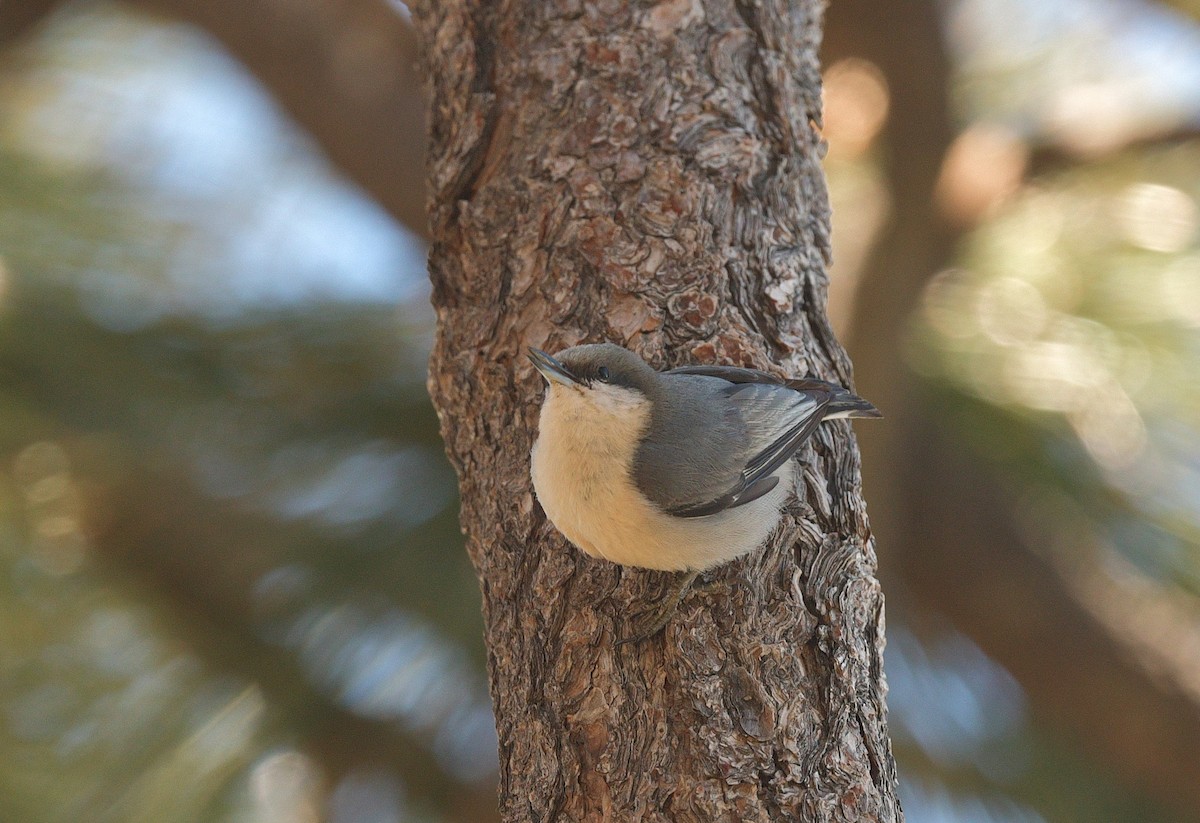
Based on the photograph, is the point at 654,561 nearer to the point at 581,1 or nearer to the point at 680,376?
the point at 680,376

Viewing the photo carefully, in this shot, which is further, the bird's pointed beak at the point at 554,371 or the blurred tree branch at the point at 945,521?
the blurred tree branch at the point at 945,521

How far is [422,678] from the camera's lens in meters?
2.84

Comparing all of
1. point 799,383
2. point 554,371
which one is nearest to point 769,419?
point 799,383

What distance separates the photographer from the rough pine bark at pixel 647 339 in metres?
1.87

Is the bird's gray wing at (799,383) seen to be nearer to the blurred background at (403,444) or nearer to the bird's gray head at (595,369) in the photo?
the bird's gray head at (595,369)

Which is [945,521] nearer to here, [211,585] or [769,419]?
[769,419]

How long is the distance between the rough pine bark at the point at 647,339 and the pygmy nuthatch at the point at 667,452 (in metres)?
0.10

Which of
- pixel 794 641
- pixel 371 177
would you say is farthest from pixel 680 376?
pixel 371 177

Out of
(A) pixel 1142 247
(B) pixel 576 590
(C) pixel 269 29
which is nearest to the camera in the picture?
(B) pixel 576 590

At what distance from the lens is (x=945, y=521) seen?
3539 millimetres

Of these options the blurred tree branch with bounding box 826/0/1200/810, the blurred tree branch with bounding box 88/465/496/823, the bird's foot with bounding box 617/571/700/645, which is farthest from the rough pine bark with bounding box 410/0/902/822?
the blurred tree branch with bounding box 826/0/1200/810

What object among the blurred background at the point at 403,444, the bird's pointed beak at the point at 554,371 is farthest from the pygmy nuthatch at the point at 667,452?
the blurred background at the point at 403,444

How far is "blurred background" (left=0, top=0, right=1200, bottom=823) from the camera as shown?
8.76 ft

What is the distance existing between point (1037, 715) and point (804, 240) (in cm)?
196
